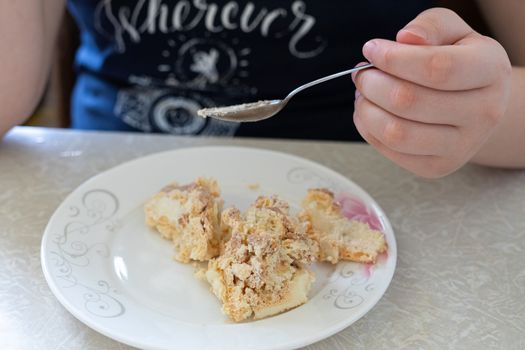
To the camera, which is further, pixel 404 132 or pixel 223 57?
pixel 223 57

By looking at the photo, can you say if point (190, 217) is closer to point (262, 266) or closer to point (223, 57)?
point (262, 266)

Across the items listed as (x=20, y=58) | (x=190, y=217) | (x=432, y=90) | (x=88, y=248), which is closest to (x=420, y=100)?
(x=432, y=90)

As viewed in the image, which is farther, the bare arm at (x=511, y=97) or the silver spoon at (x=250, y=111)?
the bare arm at (x=511, y=97)

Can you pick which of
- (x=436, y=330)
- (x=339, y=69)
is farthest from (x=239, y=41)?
(x=436, y=330)

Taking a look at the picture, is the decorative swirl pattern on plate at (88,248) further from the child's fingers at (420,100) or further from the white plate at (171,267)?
the child's fingers at (420,100)

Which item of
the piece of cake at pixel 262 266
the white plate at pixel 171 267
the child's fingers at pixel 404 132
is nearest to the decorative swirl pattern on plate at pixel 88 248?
the white plate at pixel 171 267
